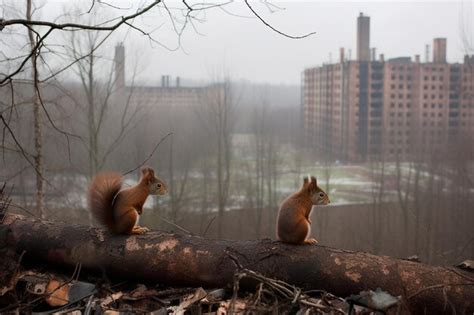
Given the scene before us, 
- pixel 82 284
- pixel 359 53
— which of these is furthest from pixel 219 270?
pixel 359 53

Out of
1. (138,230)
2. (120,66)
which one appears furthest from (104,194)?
(120,66)

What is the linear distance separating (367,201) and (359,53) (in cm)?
826

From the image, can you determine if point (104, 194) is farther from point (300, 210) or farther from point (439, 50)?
point (439, 50)

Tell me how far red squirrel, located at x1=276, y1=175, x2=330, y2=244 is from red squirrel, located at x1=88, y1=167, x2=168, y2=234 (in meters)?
0.92

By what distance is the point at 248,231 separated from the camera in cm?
1802

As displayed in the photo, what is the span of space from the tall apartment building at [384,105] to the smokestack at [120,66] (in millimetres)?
11491

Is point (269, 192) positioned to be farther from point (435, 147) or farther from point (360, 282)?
point (360, 282)

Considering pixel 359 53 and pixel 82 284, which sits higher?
pixel 359 53

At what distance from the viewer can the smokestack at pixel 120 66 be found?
13216 millimetres

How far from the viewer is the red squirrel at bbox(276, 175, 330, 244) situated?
11.1 ft

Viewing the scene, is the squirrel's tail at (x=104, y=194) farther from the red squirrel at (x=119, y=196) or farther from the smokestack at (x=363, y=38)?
the smokestack at (x=363, y=38)

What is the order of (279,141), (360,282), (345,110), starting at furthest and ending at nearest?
(345,110), (279,141), (360,282)

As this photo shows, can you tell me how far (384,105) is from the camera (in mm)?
23484

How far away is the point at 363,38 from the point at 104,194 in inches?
894
